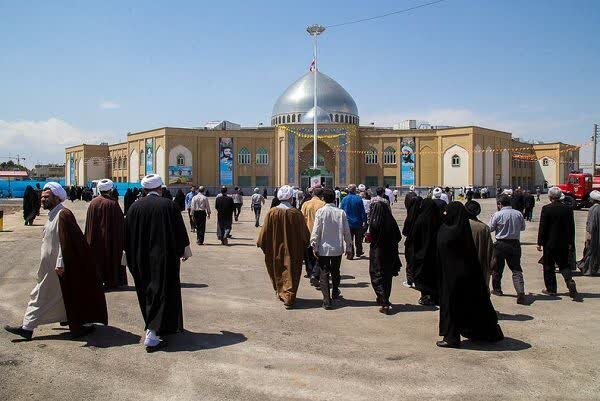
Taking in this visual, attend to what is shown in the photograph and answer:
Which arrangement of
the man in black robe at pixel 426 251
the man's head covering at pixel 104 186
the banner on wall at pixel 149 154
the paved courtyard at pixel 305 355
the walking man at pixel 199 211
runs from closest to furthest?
the paved courtyard at pixel 305 355
the man in black robe at pixel 426 251
the man's head covering at pixel 104 186
the walking man at pixel 199 211
the banner on wall at pixel 149 154

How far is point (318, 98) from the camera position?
57469mm

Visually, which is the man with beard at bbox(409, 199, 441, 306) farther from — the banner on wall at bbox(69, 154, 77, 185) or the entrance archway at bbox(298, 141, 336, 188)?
the banner on wall at bbox(69, 154, 77, 185)

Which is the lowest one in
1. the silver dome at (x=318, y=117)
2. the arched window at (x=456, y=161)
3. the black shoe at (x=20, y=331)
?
the black shoe at (x=20, y=331)

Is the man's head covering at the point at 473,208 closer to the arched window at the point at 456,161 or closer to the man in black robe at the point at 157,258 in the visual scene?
the man in black robe at the point at 157,258

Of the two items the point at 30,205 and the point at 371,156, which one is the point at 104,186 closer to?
the point at 30,205

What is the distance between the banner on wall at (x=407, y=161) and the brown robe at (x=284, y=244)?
46796mm

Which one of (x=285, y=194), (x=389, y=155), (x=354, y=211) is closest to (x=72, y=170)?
(x=389, y=155)

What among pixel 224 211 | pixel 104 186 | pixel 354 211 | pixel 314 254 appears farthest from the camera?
pixel 224 211

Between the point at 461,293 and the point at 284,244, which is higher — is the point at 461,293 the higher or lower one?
the lower one

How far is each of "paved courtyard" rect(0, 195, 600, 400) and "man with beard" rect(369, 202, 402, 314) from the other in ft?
0.98

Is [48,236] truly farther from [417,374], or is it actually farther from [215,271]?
[215,271]

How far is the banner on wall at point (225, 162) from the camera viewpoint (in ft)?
180

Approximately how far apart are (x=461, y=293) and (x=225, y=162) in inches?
1982

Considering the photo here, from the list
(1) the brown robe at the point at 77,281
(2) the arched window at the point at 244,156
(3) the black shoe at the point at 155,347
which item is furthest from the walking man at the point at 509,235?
(2) the arched window at the point at 244,156
